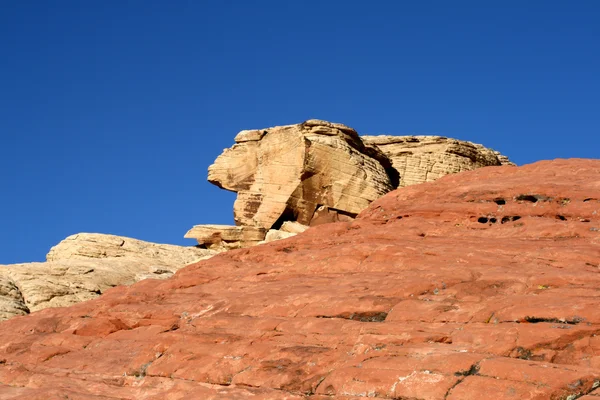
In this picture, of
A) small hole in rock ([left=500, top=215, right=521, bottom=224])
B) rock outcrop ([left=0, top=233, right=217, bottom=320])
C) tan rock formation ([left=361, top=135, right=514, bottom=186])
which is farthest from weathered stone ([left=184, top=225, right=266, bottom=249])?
small hole in rock ([left=500, top=215, right=521, bottom=224])

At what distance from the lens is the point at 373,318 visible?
13.2 metres

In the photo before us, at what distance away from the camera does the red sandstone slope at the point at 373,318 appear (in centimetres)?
1106

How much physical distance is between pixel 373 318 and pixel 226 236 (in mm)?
18765

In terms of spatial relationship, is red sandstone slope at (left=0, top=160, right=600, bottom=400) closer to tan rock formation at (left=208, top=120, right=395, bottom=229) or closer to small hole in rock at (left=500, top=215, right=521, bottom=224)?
small hole in rock at (left=500, top=215, right=521, bottom=224)

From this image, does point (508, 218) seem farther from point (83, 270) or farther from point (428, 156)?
point (428, 156)

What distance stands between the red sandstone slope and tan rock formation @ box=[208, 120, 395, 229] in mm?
11752

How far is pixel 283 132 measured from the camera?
33.3 m

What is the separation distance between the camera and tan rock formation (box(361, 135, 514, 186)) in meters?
38.1

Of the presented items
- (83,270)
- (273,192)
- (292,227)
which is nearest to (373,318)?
(83,270)

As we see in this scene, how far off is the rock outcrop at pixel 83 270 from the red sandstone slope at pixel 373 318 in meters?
5.64

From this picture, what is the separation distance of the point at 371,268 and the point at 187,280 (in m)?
4.44

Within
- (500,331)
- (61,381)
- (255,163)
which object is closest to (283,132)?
(255,163)

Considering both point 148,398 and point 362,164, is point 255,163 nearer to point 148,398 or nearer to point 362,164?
point 362,164

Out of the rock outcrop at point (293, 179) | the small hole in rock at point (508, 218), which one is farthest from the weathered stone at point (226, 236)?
the small hole in rock at point (508, 218)
